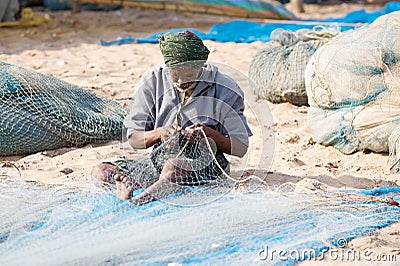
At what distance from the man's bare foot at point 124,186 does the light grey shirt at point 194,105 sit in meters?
0.28

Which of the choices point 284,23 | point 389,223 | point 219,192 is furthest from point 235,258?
point 284,23

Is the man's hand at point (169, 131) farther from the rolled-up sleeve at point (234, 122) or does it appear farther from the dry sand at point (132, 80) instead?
the dry sand at point (132, 80)

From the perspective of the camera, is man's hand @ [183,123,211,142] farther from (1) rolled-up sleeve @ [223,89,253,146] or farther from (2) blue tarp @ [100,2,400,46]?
(2) blue tarp @ [100,2,400,46]

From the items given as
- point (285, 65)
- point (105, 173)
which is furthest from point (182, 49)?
point (285, 65)

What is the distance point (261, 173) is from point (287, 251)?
1255mm

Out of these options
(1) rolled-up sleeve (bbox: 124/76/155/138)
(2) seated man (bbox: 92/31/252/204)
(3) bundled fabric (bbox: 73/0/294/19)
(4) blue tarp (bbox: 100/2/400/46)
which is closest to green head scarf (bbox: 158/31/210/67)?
(2) seated man (bbox: 92/31/252/204)

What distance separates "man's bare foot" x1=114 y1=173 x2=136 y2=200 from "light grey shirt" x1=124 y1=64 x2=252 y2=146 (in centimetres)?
28

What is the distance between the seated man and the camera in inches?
144

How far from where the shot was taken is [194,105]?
12.4 feet

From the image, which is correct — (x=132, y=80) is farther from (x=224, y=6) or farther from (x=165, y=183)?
(x=224, y=6)

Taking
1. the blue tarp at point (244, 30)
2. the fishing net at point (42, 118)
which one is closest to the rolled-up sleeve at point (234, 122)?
the fishing net at point (42, 118)

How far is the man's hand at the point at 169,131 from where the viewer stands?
3.65m
